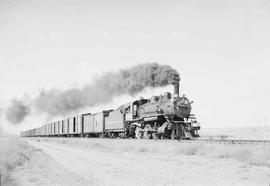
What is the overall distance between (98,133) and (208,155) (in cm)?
2468

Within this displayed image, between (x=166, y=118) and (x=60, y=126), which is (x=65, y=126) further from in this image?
(x=166, y=118)

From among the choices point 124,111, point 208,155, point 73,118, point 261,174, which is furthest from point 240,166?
point 73,118

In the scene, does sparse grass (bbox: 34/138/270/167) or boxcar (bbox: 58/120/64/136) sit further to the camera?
boxcar (bbox: 58/120/64/136)

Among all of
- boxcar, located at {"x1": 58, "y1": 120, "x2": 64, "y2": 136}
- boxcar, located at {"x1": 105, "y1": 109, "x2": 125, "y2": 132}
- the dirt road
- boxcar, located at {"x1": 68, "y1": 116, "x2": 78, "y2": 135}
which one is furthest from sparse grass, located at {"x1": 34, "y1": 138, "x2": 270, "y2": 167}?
boxcar, located at {"x1": 58, "y1": 120, "x2": 64, "y2": 136}

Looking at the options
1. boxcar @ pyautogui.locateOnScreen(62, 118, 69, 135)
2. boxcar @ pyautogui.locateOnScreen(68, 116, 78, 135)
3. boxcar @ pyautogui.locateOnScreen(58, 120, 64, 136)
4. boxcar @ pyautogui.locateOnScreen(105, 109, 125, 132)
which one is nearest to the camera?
boxcar @ pyautogui.locateOnScreen(105, 109, 125, 132)

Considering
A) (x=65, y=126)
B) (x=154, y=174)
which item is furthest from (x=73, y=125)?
(x=154, y=174)

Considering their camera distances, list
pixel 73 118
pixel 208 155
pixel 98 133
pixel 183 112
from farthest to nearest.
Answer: pixel 73 118 < pixel 98 133 < pixel 183 112 < pixel 208 155

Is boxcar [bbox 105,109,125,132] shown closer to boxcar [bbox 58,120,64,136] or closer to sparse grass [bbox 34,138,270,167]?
sparse grass [bbox 34,138,270,167]

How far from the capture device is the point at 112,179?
1195 centimetres

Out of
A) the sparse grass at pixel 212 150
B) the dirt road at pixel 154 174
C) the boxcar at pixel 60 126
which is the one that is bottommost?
the dirt road at pixel 154 174

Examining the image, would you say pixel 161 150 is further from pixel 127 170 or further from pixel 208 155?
pixel 127 170

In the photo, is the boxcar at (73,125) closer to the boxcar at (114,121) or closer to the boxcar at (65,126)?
the boxcar at (65,126)

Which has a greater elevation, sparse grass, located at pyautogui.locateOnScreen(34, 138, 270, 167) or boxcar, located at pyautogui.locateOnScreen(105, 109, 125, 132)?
boxcar, located at pyautogui.locateOnScreen(105, 109, 125, 132)

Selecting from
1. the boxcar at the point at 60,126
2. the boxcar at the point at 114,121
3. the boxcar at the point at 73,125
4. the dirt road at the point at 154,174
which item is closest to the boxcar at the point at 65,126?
the boxcar at the point at 60,126
